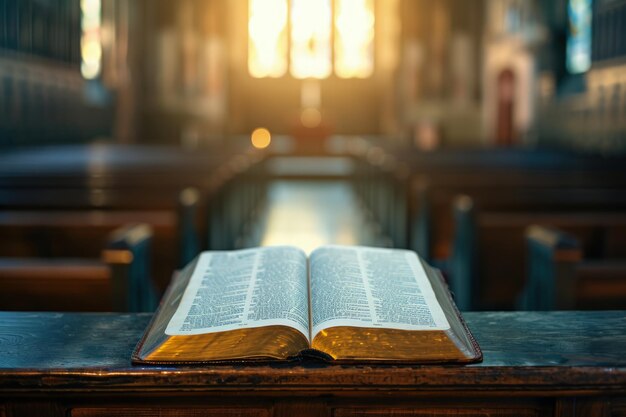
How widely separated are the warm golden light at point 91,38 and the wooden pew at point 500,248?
8874 millimetres

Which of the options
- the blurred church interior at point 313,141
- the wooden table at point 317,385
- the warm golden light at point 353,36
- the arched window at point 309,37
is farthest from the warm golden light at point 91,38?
the wooden table at point 317,385

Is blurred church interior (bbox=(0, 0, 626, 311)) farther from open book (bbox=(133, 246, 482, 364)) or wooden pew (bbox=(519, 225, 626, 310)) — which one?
open book (bbox=(133, 246, 482, 364))

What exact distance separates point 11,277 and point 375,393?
4.87 ft

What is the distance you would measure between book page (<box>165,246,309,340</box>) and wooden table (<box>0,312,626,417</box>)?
73mm

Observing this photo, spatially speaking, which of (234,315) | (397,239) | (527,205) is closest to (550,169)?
(397,239)

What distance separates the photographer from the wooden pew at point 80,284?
207 centimetres

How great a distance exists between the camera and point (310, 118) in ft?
46.0

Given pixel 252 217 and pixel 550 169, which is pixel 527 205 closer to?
pixel 550 169

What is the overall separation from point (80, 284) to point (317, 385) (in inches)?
53.9

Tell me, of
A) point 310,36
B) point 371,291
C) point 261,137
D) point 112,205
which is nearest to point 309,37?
point 310,36

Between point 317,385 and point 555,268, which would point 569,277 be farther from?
point 317,385

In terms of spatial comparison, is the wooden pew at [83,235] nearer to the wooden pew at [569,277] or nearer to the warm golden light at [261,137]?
the wooden pew at [569,277]

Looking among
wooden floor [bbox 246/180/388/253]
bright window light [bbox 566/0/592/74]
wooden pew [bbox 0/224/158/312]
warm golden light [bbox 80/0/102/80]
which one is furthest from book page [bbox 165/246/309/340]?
warm golden light [bbox 80/0/102/80]

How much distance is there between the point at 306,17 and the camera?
15852 millimetres
